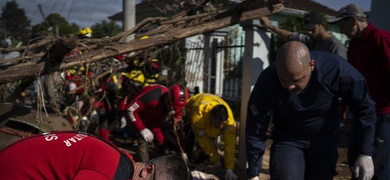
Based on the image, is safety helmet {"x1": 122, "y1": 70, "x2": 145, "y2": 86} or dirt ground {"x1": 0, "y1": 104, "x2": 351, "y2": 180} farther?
safety helmet {"x1": 122, "y1": 70, "x2": 145, "y2": 86}

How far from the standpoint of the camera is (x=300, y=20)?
319 inches

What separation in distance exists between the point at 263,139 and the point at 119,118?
404 centimetres

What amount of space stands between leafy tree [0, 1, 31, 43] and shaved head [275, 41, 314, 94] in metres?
3.36

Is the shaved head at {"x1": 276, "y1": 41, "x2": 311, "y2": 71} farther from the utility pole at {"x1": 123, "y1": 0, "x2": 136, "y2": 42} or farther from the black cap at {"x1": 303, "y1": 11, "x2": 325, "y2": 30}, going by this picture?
the utility pole at {"x1": 123, "y1": 0, "x2": 136, "y2": 42}

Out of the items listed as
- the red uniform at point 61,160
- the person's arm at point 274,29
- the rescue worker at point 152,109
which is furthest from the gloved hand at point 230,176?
the red uniform at point 61,160

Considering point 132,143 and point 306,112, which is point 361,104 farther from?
point 132,143

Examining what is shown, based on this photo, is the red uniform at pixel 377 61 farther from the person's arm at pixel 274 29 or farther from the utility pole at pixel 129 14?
the utility pole at pixel 129 14

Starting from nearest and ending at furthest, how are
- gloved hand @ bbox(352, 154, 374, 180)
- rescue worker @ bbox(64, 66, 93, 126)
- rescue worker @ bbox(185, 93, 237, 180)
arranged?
1. gloved hand @ bbox(352, 154, 374, 180)
2. rescue worker @ bbox(64, 66, 93, 126)
3. rescue worker @ bbox(185, 93, 237, 180)

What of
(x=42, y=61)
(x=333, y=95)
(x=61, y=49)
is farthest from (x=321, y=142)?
(x=42, y=61)

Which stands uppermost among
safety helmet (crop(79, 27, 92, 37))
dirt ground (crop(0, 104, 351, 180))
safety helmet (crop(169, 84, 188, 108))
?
safety helmet (crop(79, 27, 92, 37))

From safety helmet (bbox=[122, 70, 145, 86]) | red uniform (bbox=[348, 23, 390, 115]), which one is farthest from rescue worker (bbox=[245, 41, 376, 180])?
safety helmet (bbox=[122, 70, 145, 86])

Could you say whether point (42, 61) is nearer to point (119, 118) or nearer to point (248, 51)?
point (248, 51)

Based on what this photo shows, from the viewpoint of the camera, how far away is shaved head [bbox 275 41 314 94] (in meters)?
2.28

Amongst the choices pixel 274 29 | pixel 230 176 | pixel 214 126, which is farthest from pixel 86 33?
pixel 230 176
